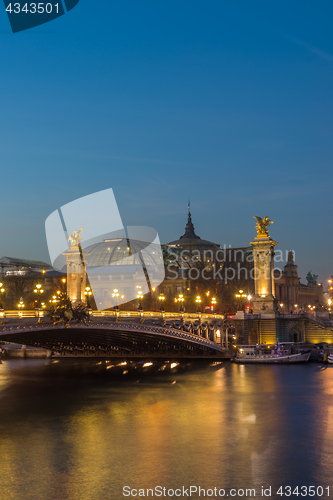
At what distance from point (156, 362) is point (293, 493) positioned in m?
51.3

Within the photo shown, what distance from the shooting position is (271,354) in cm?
6825

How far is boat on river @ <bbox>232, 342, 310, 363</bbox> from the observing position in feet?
218

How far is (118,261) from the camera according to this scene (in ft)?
486

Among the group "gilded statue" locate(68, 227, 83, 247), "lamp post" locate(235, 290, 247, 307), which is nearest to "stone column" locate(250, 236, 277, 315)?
"lamp post" locate(235, 290, 247, 307)

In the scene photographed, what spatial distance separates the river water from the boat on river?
9699 mm

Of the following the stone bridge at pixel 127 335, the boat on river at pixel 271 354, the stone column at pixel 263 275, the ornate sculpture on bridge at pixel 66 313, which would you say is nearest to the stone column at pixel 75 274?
the stone bridge at pixel 127 335

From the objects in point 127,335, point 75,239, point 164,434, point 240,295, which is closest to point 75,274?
point 75,239

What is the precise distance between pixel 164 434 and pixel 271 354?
38241mm

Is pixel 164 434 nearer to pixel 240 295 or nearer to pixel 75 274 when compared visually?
pixel 75 274

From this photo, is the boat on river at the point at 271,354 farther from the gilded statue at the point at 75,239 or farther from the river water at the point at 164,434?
the gilded statue at the point at 75,239

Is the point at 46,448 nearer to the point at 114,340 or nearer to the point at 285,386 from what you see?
the point at 285,386

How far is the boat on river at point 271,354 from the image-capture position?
66500 millimetres

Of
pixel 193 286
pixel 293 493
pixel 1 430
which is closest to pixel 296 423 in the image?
pixel 293 493

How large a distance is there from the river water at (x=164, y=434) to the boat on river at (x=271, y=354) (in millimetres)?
9699
